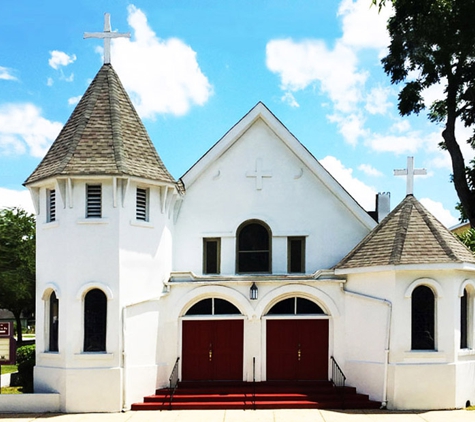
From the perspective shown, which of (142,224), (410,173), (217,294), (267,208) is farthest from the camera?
(267,208)

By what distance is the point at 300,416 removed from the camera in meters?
15.1

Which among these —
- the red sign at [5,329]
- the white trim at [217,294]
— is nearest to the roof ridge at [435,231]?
the white trim at [217,294]

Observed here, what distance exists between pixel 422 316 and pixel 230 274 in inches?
244

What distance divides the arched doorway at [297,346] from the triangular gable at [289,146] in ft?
Result: 12.2

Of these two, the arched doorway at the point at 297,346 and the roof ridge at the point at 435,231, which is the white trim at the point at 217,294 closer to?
the arched doorway at the point at 297,346

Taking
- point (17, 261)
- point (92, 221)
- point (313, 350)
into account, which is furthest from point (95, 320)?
point (17, 261)

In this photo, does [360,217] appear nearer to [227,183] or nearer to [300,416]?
[227,183]

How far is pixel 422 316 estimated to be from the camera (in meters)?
16.7

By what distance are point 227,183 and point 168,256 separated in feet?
10.5

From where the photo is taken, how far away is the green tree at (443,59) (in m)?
23.9

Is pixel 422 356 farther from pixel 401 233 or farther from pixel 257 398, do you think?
pixel 257 398

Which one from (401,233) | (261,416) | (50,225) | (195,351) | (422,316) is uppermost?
(50,225)

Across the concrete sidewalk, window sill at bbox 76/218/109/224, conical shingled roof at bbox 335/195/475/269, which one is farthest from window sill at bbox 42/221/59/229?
conical shingled roof at bbox 335/195/475/269

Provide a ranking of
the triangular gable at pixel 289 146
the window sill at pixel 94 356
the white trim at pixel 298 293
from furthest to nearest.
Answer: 1. the triangular gable at pixel 289 146
2. the white trim at pixel 298 293
3. the window sill at pixel 94 356
